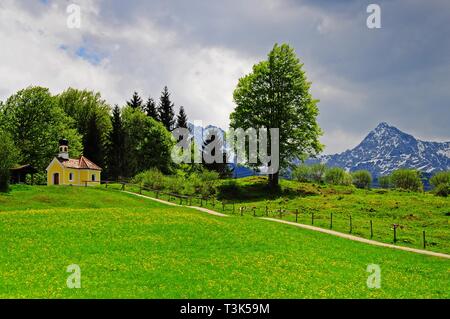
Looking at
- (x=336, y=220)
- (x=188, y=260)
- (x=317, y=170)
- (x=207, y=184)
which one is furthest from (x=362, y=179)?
(x=188, y=260)

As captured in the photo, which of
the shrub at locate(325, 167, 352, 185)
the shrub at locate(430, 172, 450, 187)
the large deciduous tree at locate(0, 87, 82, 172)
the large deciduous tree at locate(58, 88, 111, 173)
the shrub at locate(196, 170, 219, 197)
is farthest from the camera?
the shrub at locate(325, 167, 352, 185)

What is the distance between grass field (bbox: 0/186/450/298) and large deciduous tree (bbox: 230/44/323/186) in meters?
36.4

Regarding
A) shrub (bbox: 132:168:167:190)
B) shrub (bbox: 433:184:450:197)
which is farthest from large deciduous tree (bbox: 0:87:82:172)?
shrub (bbox: 433:184:450:197)

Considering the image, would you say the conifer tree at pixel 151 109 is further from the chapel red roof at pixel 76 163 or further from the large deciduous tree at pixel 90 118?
the chapel red roof at pixel 76 163

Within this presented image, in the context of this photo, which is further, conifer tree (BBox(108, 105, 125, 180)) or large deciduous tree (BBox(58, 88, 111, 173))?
conifer tree (BBox(108, 105, 125, 180))

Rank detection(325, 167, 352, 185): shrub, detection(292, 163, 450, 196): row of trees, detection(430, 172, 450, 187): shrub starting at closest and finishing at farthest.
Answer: detection(430, 172, 450, 187): shrub < detection(292, 163, 450, 196): row of trees < detection(325, 167, 352, 185): shrub

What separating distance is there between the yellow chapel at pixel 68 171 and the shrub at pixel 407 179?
128 metres

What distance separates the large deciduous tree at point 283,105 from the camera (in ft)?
246

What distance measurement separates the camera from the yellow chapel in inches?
2940

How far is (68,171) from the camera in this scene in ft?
246

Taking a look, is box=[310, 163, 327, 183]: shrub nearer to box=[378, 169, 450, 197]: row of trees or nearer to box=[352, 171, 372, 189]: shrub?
box=[352, 171, 372, 189]: shrub

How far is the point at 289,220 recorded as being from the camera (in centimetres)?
4825

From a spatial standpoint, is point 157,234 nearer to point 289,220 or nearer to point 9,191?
point 289,220
